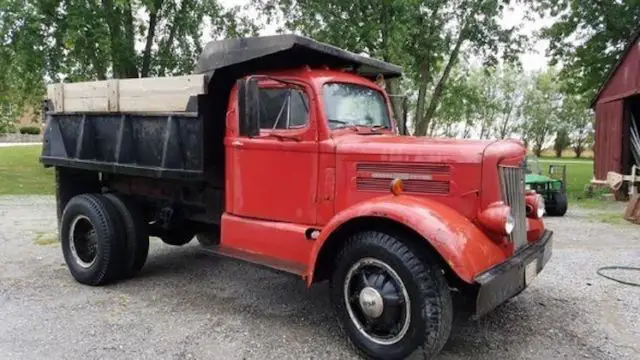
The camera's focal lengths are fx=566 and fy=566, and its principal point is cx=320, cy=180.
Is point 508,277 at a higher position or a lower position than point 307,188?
lower

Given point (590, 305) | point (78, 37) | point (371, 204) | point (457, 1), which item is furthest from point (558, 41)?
point (371, 204)

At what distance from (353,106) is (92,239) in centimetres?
313

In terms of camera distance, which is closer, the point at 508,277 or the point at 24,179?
the point at 508,277

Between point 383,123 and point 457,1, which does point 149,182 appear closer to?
point 383,123

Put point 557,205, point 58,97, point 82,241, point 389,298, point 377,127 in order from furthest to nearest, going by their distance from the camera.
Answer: point 557,205, point 58,97, point 82,241, point 377,127, point 389,298

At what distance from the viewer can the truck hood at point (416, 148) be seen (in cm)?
403

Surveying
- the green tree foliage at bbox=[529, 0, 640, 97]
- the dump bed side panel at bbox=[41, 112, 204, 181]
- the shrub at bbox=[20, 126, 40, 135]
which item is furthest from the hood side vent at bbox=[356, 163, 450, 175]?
the shrub at bbox=[20, 126, 40, 135]

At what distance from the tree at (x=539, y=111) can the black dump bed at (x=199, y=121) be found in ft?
186

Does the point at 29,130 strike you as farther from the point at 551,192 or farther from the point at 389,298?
the point at 389,298

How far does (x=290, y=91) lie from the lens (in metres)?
4.77

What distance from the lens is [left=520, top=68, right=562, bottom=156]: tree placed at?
58062mm

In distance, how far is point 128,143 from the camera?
18.4ft

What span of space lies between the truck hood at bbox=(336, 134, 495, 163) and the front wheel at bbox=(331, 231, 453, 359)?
639mm

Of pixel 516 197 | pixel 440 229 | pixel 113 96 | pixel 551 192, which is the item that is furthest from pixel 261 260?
pixel 551 192
